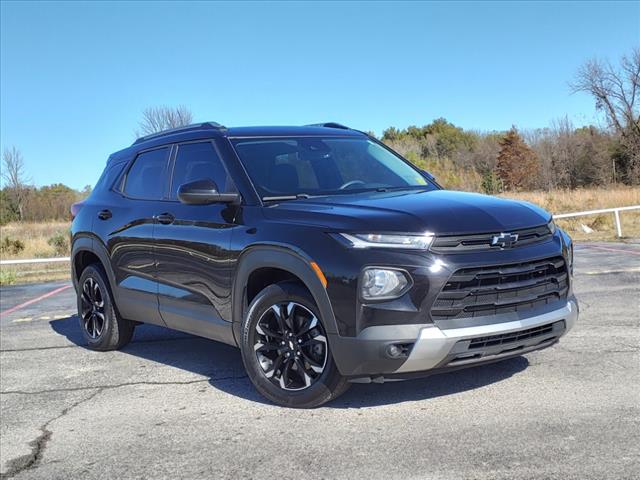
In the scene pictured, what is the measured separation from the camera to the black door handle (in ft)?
17.1

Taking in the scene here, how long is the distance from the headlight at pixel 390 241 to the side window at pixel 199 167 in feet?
4.34

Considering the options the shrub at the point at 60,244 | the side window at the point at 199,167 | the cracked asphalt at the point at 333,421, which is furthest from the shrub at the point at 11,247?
the side window at the point at 199,167

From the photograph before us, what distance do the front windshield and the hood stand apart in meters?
0.28

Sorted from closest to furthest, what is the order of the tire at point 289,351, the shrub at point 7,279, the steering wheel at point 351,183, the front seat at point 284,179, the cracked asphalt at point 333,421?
the cracked asphalt at point 333,421 < the tire at point 289,351 < the front seat at point 284,179 < the steering wheel at point 351,183 < the shrub at point 7,279

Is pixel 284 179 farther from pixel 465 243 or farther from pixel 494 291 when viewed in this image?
pixel 494 291

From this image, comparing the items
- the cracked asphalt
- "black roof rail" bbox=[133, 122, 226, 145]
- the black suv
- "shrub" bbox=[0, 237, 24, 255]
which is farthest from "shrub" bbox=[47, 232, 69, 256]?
the black suv

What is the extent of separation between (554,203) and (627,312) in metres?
19.9

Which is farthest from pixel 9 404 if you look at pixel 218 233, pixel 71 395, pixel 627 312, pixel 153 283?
pixel 627 312

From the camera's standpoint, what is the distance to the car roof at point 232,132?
525cm

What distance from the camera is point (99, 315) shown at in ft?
21.1

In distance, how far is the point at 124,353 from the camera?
6371mm

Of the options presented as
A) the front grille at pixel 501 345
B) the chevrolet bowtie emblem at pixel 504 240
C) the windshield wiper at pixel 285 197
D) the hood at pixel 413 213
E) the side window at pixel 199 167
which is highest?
the side window at pixel 199 167

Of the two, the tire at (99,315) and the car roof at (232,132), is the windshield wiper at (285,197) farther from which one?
the tire at (99,315)

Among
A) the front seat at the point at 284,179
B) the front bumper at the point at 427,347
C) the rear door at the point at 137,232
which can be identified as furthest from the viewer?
the rear door at the point at 137,232
